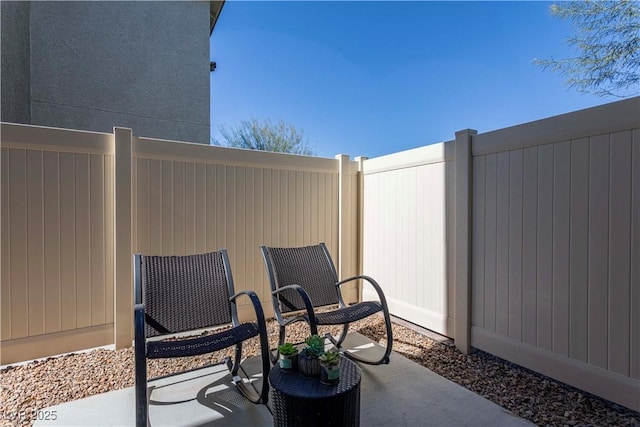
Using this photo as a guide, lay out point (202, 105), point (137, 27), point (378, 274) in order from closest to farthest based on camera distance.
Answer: point (378, 274)
point (137, 27)
point (202, 105)

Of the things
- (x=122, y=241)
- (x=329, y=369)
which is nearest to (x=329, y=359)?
(x=329, y=369)

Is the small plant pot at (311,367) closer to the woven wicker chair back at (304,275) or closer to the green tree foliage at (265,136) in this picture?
the woven wicker chair back at (304,275)

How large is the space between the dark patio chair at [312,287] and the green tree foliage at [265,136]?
9.13m

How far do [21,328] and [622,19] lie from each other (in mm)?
8400

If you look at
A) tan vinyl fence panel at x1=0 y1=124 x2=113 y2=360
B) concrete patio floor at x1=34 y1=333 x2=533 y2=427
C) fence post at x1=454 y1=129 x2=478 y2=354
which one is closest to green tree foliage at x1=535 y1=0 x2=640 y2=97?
fence post at x1=454 y1=129 x2=478 y2=354

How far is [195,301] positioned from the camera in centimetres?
273

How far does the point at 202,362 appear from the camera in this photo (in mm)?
3061

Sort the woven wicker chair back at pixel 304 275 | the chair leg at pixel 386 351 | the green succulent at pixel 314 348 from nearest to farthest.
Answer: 1. the green succulent at pixel 314 348
2. the chair leg at pixel 386 351
3. the woven wicker chair back at pixel 304 275

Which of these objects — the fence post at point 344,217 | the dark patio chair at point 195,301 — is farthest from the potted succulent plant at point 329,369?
the fence post at point 344,217

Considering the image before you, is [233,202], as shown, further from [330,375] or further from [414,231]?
[330,375]

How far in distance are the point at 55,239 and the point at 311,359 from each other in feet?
9.14

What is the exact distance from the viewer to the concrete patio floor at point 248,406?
7.00 feet

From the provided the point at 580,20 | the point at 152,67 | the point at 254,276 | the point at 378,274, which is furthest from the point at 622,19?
the point at 152,67

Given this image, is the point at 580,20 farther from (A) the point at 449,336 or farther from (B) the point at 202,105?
(B) the point at 202,105
